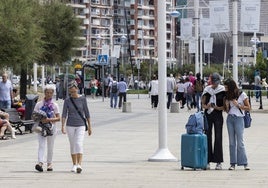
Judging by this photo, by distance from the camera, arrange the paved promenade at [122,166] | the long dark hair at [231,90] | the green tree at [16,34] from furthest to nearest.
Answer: the green tree at [16,34] < the long dark hair at [231,90] < the paved promenade at [122,166]

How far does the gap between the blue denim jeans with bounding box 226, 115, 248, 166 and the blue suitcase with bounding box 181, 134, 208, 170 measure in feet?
1.73

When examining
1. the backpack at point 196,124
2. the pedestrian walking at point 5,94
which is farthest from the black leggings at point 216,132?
the pedestrian walking at point 5,94

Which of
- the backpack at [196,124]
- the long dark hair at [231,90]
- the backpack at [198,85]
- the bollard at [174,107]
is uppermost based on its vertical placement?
the long dark hair at [231,90]

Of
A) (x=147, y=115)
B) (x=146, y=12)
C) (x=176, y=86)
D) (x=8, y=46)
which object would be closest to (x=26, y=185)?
(x=8, y=46)

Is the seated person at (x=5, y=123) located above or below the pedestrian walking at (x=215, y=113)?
below

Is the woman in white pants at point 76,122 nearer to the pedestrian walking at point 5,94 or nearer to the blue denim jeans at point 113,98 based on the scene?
the pedestrian walking at point 5,94

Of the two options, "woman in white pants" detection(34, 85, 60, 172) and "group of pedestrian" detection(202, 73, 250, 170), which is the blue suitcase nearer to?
"group of pedestrian" detection(202, 73, 250, 170)

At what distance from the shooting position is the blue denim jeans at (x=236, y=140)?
15.4 m

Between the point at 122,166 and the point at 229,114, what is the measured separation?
7.64 ft

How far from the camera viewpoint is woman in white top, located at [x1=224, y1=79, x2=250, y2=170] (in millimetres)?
15383

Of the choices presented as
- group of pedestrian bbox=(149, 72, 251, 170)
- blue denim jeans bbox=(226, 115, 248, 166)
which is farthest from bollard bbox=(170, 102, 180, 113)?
blue denim jeans bbox=(226, 115, 248, 166)

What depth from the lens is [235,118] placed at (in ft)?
50.6

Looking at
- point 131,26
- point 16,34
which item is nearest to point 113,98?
point 16,34

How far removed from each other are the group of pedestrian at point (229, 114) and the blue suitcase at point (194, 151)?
13.6 inches
